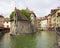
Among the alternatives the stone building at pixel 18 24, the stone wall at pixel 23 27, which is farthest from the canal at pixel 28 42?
the stone wall at pixel 23 27

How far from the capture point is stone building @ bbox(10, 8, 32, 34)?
77125 millimetres

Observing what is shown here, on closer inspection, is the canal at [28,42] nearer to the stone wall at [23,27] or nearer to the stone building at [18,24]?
the stone building at [18,24]

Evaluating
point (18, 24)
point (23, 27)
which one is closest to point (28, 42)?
point (18, 24)

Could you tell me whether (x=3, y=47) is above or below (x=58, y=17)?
below

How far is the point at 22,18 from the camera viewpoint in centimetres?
8119

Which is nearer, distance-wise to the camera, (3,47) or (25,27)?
(3,47)

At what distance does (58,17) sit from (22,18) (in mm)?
39322

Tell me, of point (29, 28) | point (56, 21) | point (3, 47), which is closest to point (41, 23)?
point (56, 21)

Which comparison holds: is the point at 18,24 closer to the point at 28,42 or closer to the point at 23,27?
the point at 23,27

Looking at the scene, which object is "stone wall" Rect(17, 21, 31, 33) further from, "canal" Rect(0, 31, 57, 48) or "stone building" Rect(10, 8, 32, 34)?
"canal" Rect(0, 31, 57, 48)

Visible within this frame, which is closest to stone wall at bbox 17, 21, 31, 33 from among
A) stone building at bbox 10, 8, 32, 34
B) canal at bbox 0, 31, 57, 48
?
stone building at bbox 10, 8, 32, 34

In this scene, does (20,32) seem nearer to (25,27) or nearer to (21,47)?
(25,27)

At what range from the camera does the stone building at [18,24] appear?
77125 mm

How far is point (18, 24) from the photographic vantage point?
262ft
